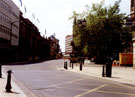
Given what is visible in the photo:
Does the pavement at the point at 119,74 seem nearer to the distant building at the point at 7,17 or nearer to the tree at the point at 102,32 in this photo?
the tree at the point at 102,32

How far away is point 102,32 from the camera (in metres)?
53.0

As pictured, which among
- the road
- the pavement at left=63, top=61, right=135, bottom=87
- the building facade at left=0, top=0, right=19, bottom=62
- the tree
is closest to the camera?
the road

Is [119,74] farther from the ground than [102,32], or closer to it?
closer to it

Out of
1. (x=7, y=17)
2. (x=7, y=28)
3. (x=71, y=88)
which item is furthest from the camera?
(x=7, y=17)

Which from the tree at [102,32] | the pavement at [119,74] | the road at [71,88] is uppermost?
the tree at [102,32]

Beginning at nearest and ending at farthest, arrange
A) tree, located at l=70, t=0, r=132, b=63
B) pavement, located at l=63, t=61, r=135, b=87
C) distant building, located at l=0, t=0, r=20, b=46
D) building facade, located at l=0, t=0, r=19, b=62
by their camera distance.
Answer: pavement, located at l=63, t=61, r=135, b=87
tree, located at l=70, t=0, r=132, b=63
building facade, located at l=0, t=0, r=19, b=62
distant building, located at l=0, t=0, r=20, b=46

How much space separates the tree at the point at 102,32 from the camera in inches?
2067

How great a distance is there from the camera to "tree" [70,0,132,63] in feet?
172

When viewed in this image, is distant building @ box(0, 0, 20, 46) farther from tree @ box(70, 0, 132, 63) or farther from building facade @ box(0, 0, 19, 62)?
tree @ box(70, 0, 132, 63)

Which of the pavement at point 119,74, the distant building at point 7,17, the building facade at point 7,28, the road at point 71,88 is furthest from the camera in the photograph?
the distant building at point 7,17

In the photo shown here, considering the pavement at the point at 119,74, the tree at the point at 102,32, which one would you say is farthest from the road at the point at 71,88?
the tree at the point at 102,32

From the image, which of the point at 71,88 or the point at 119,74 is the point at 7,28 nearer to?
the point at 119,74

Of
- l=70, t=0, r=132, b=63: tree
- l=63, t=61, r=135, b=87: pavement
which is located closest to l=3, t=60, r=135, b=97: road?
l=63, t=61, r=135, b=87: pavement

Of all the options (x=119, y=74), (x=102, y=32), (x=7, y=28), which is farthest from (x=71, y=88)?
(x=7, y=28)
